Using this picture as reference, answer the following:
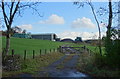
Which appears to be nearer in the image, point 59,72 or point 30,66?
point 59,72

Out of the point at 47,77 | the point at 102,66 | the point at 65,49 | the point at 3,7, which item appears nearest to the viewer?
the point at 47,77

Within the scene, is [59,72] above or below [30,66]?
below

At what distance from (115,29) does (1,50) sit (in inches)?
340

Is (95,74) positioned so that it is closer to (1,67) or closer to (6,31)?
(1,67)

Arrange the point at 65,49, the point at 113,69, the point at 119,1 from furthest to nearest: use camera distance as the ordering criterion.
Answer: the point at 65,49 < the point at 119,1 < the point at 113,69

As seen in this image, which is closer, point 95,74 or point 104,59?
point 95,74

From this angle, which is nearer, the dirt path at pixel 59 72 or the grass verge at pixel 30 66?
the dirt path at pixel 59 72

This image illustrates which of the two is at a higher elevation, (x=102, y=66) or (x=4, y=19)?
(x=4, y=19)

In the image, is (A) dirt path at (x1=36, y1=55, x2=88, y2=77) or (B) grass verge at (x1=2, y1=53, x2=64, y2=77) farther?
(B) grass verge at (x1=2, y1=53, x2=64, y2=77)

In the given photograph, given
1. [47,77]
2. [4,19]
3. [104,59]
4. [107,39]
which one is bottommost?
[47,77]

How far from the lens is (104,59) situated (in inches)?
492

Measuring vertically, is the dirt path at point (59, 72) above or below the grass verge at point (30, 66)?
below

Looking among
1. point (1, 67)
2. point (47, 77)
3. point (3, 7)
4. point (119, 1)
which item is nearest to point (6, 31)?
point (3, 7)

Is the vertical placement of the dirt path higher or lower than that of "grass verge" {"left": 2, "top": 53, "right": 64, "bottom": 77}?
lower
